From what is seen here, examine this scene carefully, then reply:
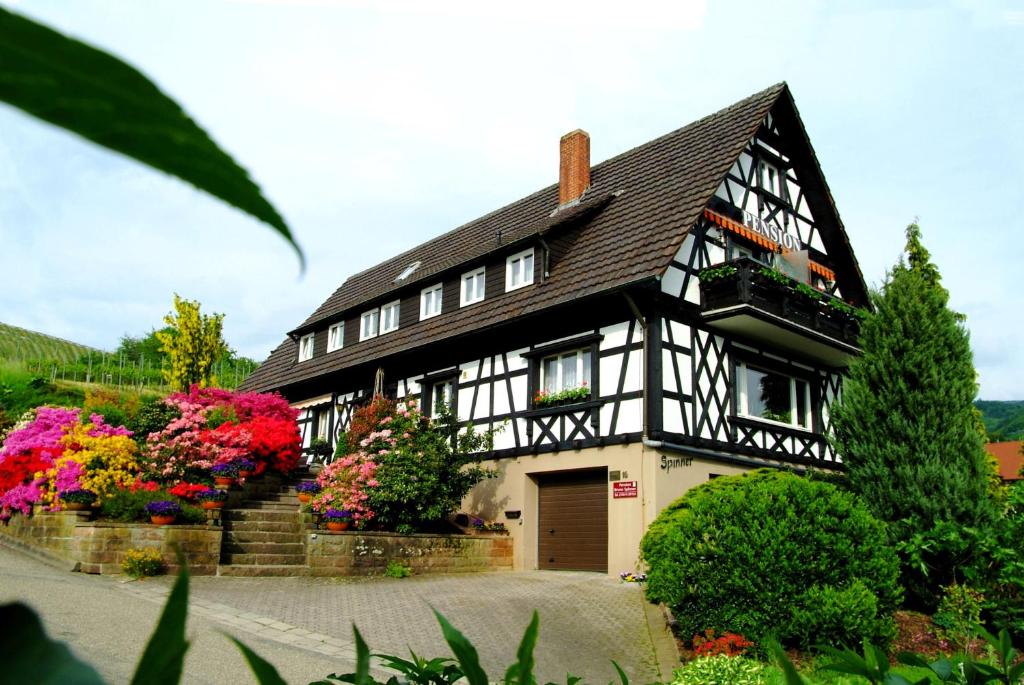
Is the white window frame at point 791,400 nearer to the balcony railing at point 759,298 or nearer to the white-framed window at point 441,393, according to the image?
the balcony railing at point 759,298

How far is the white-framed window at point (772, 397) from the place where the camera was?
1761 cm

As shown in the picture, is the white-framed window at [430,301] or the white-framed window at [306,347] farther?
the white-framed window at [306,347]

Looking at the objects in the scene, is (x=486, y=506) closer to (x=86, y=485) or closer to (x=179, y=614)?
Result: (x=86, y=485)

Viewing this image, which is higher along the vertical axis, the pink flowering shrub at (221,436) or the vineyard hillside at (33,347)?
the vineyard hillside at (33,347)

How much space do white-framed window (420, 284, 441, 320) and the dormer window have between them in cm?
246

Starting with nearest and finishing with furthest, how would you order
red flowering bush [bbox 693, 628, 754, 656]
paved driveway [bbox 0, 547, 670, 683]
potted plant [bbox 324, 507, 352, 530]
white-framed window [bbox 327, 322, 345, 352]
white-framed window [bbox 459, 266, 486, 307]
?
paved driveway [bbox 0, 547, 670, 683] < red flowering bush [bbox 693, 628, 754, 656] < potted plant [bbox 324, 507, 352, 530] < white-framed window [bbox 459, 266, 486, 307] < white-framed window [bbox 327, 322, 345, 352]

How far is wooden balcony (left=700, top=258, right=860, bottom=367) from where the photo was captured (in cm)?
1639

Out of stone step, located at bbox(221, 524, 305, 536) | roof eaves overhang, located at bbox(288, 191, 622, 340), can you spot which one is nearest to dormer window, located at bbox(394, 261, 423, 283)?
roof eaves overhang, located at bbox(288, 191, 622, 340)

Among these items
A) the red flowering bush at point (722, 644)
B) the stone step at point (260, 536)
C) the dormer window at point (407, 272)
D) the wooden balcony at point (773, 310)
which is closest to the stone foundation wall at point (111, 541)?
the stone step at point (260, 536)

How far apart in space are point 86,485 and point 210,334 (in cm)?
1165

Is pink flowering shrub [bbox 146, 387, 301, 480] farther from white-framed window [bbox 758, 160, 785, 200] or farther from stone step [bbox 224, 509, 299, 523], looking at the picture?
white-framed window [bbox 758, 160, 785, 200]

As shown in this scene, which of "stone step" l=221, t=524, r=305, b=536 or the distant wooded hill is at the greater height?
the distant wooded hill

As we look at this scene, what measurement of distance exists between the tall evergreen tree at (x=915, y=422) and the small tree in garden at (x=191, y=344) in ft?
58.8

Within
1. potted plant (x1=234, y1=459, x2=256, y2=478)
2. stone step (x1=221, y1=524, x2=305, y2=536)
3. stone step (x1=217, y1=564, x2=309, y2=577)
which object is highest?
potted plant (x1=234, y1=459, x2=256, y2=478)
